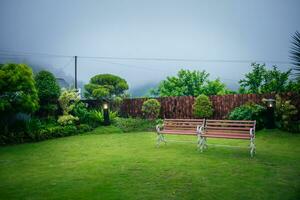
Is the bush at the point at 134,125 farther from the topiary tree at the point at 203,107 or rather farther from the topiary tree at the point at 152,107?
the topiary tree at the point at 203,107

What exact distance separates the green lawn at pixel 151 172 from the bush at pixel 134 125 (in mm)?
5823

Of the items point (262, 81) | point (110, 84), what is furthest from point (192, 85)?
point (110, 84)

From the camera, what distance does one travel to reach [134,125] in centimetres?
1711

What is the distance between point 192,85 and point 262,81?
833 cm

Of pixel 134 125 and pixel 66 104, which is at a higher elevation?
pixel 66 104

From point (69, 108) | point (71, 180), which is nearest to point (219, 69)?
point (69, 108)

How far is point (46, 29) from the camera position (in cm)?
11788

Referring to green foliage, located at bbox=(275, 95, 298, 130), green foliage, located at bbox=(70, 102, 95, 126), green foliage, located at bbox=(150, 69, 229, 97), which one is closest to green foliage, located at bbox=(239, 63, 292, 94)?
green foliage, located at bbox=(150, 69, 229, 97)

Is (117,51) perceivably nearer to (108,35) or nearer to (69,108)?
(108,35)

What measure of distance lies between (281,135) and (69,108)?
1080 centimetres

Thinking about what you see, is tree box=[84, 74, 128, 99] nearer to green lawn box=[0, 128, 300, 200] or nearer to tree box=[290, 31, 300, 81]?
green lawn box=[0, 128, 300, 200]

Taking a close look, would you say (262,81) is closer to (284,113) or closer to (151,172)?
(284,113)

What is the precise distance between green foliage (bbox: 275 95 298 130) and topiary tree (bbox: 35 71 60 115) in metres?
11.6

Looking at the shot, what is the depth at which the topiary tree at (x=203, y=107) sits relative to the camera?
1823 cm
